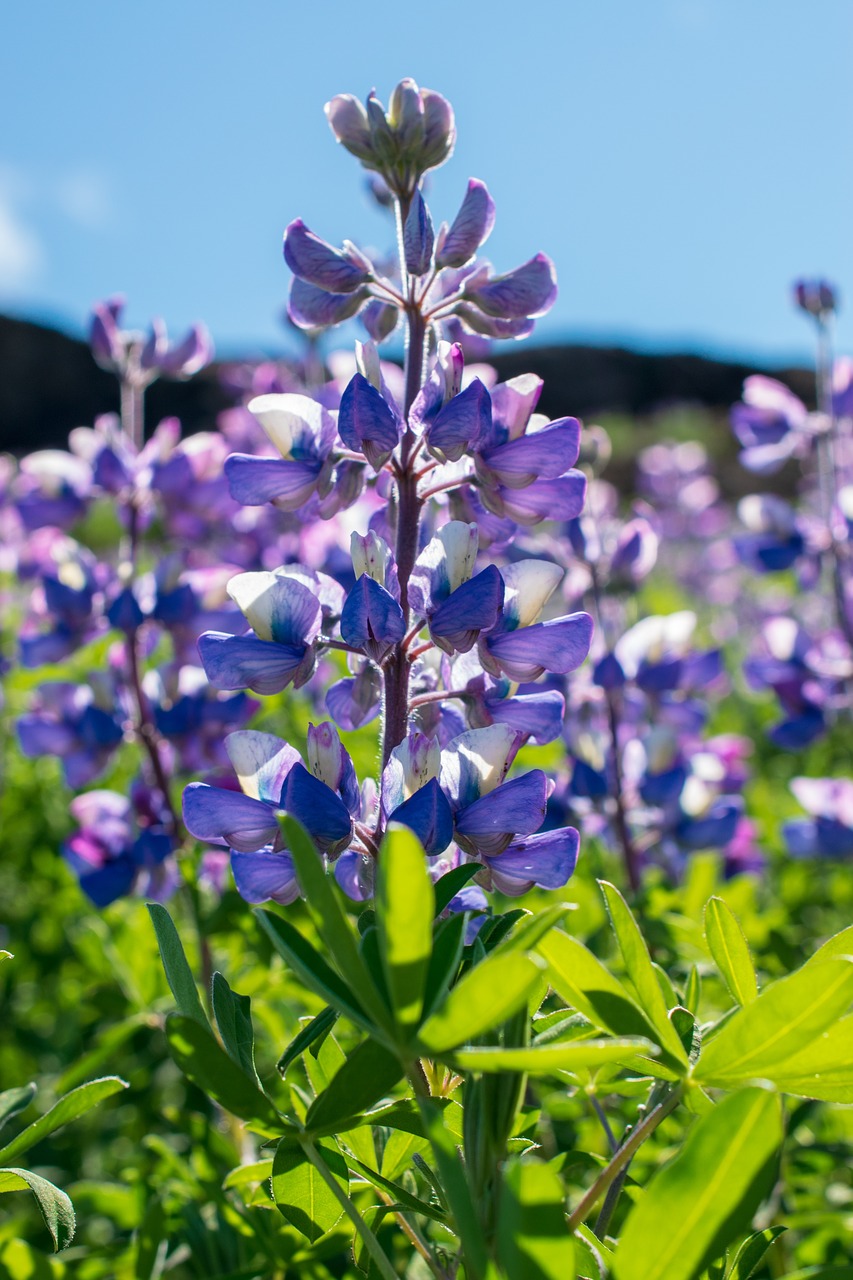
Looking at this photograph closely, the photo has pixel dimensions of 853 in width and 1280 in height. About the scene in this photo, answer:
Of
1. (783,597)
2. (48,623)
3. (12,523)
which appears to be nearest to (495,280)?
(48,623)

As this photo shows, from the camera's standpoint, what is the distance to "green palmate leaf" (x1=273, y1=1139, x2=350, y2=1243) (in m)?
0.74

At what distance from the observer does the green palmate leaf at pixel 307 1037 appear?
73 centimetres

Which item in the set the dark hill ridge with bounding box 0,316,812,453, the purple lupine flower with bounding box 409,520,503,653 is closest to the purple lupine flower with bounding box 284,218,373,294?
the purple lupine flower with bounding box 409,520,503,653

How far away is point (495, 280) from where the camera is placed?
40.4 inches

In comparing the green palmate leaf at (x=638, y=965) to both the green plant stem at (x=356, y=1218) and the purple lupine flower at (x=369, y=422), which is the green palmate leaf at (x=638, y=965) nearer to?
the green plant stem at (x=356, y=1218)

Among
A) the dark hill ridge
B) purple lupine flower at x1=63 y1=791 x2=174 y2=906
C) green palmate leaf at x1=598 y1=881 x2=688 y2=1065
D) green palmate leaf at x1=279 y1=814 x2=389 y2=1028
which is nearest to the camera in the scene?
green palmate leaf at x1=279 y1=814 x2=389 y2=1028

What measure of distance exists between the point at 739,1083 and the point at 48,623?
165cm

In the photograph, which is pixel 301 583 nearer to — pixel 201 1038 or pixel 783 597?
pixel 201 1038

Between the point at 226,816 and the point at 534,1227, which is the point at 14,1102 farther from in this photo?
the point at 534,1227

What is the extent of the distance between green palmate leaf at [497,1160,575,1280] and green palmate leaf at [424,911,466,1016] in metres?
0.14

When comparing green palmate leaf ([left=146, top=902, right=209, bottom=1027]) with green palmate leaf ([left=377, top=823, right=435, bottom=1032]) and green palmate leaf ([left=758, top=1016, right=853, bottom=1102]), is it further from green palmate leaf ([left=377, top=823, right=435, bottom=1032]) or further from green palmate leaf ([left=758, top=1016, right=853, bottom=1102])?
green palmate leaf ([left=758, top=1016, right=853, bottom=1102])

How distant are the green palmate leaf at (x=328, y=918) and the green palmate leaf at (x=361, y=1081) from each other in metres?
0.07

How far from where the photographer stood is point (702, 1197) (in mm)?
519

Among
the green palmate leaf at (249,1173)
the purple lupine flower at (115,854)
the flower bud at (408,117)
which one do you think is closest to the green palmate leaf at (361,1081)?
the green palmate leaf at (249,1173)
